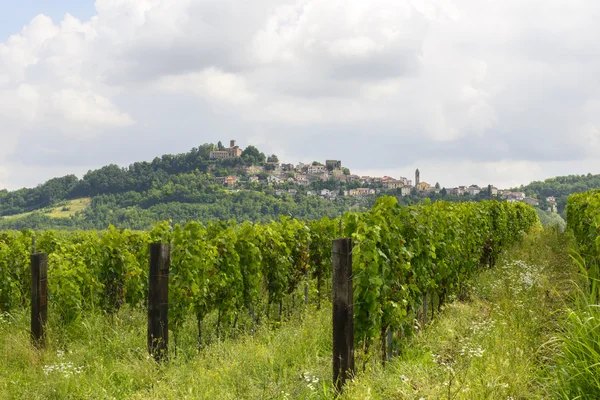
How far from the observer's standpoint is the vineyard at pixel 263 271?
611cm

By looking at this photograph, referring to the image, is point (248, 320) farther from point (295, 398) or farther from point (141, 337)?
point (295, 398)

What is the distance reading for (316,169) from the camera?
179000 mm

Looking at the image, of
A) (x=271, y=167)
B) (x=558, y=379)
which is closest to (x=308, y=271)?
(x=558, y=379)

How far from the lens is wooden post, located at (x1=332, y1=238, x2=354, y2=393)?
5107 mm

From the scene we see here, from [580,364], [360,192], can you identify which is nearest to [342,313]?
[580,364]

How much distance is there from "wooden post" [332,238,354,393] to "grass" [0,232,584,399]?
19cm

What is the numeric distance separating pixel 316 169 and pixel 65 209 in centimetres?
8313

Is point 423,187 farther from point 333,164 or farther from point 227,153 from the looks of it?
point 227,153

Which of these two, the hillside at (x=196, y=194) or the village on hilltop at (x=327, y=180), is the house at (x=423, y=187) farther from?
the hillside at (x=196, y=194)

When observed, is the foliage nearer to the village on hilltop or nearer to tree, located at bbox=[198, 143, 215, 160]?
the village on hilltop

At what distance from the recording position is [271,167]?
559 ft

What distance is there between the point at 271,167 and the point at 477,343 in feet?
542

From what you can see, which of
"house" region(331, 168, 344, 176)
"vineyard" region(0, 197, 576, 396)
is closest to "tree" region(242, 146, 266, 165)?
"house" region(331, 168, 344, 176)

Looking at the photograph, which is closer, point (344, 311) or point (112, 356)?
point (344, 311)
